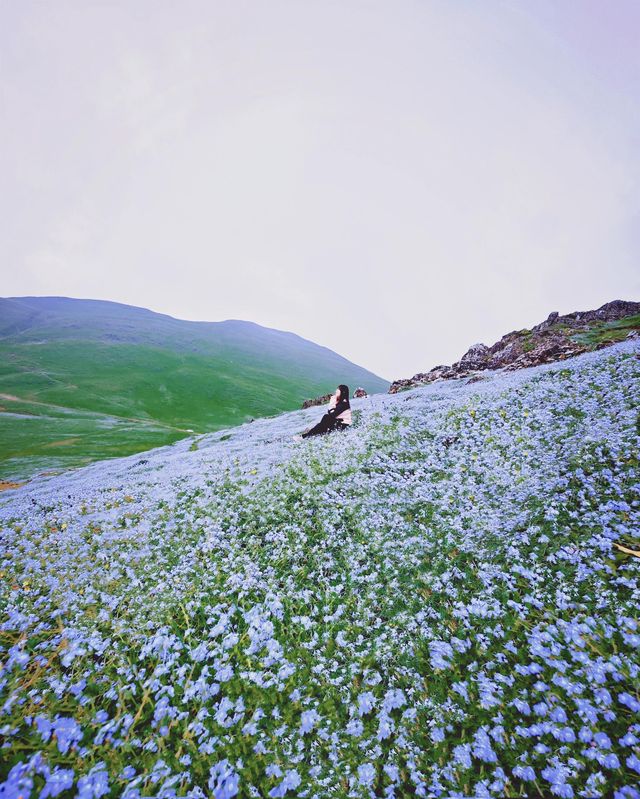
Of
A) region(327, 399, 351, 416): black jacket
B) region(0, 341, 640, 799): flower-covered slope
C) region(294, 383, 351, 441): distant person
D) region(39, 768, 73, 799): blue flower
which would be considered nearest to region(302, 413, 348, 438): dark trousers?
region(294, 383, 351, 441): distant person

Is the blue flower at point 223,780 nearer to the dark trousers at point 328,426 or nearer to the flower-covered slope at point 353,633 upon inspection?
the flower-covered slope at point 353,633

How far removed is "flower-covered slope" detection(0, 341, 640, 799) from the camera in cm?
711

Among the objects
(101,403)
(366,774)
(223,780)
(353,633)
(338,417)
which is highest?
(338,417)

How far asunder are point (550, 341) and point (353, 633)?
147 ft

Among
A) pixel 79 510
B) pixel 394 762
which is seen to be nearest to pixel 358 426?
pixel 79 510

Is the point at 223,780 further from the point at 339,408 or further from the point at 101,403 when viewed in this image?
the point at 101,403

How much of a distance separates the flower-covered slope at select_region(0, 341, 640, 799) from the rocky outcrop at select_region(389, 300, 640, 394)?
20.2m

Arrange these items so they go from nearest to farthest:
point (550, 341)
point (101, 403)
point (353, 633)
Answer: point (353, 633) → point (550, 341) → point (101, 403)

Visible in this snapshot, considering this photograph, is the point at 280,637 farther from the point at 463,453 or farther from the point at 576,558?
the point at 463,453

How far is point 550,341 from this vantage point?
143 ft

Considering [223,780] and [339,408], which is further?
[339,408]

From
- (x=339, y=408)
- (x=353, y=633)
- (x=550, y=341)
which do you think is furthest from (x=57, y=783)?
(x=550, y=341)

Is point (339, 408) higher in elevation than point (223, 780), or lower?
higher

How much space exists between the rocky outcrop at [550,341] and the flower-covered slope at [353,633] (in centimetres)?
2016
